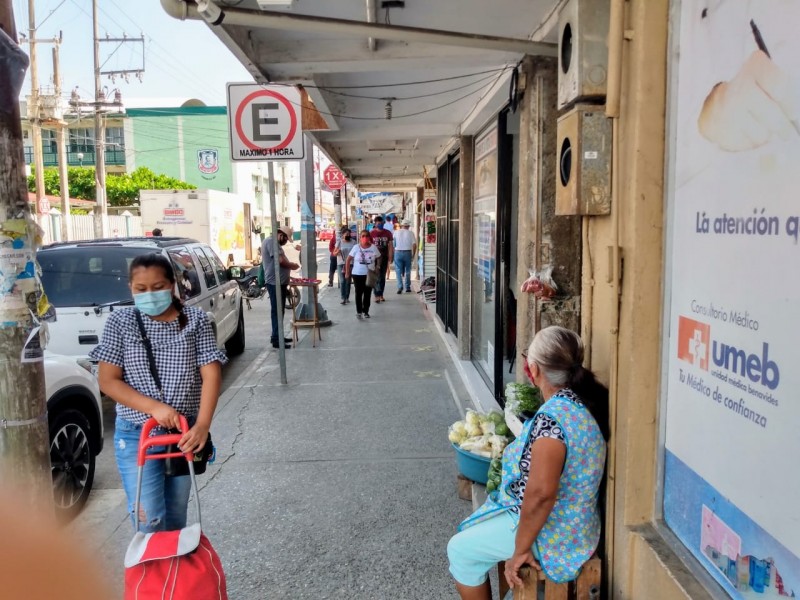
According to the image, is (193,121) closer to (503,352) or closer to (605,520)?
(503,352)

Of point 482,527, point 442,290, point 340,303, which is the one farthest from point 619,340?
point 340,303

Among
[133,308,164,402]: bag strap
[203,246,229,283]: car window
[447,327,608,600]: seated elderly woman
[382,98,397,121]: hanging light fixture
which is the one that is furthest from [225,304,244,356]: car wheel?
[447,327,608,600]: seated elderly woman

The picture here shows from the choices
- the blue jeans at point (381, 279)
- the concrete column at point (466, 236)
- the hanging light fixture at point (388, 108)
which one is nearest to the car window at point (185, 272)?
the hanging light fixture at point (388, 108)

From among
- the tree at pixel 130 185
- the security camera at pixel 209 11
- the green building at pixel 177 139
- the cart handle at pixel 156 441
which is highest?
the green building at pixel 177 139

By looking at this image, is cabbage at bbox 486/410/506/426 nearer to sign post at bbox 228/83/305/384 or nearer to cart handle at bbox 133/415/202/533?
cart handle at bbox 133/415/202/533

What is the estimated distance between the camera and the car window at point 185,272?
23.6ft

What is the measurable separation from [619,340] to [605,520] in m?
0.80

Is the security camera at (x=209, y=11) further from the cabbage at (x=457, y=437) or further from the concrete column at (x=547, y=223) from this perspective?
the cabbage at (x=457, y=437)

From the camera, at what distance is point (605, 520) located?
8.73 feet

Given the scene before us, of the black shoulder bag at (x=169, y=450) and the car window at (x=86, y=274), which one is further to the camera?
the car window at (x=86, y=274)

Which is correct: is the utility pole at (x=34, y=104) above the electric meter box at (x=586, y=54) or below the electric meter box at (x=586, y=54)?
above

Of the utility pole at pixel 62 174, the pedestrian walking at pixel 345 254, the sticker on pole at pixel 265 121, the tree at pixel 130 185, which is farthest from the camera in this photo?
the tree at pixel 130 185

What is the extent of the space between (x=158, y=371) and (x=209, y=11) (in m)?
2.03

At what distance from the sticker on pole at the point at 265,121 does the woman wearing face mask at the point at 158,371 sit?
12.1 feet
